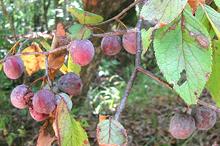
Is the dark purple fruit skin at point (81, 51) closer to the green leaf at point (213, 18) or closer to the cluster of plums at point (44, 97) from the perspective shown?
the cluster of plums at point (44, 97)

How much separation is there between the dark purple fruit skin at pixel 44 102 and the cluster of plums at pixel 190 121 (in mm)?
226

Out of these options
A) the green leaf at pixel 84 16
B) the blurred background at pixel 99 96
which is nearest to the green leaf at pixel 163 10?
the green leaf at pixel 84 16

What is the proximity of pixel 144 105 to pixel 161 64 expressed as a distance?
7.88 ft

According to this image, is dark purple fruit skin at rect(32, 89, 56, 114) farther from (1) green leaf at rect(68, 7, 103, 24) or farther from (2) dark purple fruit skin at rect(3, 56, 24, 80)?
(1) green leaf at rect(68, 7, 103, 24)

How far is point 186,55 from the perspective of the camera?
64 cm

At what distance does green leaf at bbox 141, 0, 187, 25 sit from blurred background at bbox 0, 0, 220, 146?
4.32 feet

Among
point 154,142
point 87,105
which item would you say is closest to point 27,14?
point 87,105

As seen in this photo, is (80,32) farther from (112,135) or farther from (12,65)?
(112,135)

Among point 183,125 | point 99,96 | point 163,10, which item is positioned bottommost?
point 99,96

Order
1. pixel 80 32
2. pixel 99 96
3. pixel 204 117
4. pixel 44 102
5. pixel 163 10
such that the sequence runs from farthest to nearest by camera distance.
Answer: pixel 99 96, pixel 80 32, pixel 204 117, pixel 44 102, pixel 163 10

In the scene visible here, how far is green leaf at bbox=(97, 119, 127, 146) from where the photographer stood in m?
0.66

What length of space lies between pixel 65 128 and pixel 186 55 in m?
0.24

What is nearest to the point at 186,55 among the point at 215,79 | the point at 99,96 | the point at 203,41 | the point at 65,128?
the point at 203,41

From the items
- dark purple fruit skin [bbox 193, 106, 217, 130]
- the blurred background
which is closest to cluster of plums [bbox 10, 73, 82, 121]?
dark purple fruit skin [bbox 193, 106, 217, 130]
